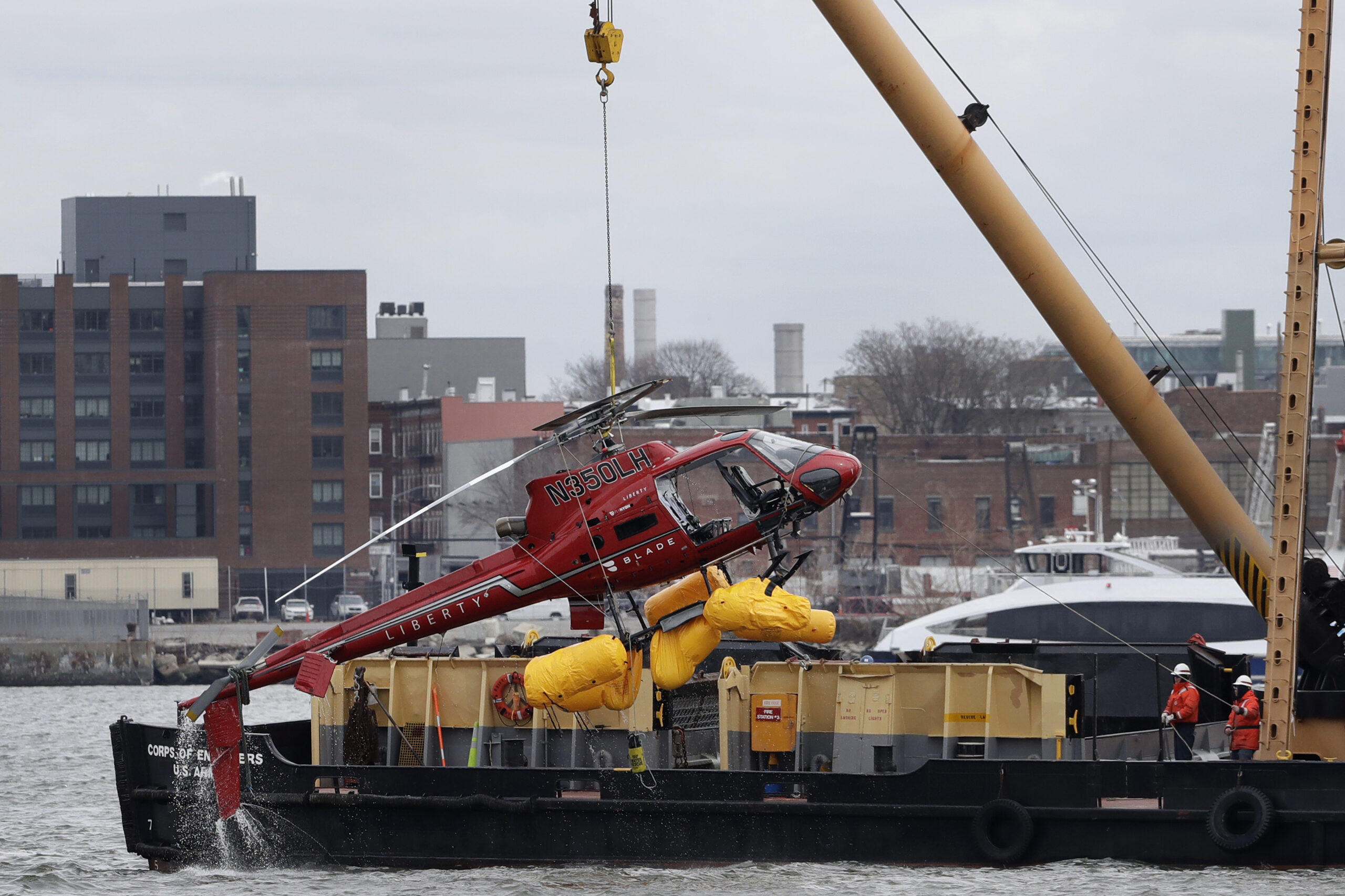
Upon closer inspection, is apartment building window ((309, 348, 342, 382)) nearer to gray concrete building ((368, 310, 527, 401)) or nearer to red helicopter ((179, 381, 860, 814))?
gray concrete building ((368, 310, 527, 401))

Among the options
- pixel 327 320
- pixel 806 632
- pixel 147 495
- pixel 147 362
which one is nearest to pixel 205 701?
pixel 806 632

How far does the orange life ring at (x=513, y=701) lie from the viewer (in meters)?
21.5

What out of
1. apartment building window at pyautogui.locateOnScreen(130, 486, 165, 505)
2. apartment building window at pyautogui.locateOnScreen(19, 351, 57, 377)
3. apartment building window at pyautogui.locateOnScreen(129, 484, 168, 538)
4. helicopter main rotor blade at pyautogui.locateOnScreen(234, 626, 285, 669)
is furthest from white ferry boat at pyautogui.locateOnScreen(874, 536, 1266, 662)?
apartment building window at pyautogui.locateOnScreen(19, 351, 57, 377)

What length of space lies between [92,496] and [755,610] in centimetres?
8413

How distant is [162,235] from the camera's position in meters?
108

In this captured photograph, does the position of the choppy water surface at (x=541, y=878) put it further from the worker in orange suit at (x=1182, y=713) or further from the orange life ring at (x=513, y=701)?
the worker in orange suit at (x=1182, y=713)

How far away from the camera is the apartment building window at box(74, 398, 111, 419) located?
9894 centimetres

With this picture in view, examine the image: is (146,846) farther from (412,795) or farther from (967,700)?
(967,700)

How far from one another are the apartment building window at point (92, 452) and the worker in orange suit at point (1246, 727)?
86770mm

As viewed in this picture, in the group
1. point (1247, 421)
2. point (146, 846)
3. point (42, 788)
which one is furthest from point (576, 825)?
point (1247, 421)

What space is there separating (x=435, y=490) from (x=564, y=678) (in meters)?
80.5

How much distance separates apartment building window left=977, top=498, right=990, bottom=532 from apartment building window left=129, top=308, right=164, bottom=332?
4443 cm

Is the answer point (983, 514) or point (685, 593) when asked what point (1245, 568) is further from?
point (983, 514)

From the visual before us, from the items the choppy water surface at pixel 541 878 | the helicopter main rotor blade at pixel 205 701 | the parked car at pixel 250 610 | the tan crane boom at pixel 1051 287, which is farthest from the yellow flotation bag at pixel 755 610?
the parked car at pixel 250 610
